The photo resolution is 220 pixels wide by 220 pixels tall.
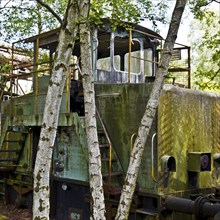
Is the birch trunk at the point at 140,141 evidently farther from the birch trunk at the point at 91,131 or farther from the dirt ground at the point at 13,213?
the dirt ground at the point at 13,213

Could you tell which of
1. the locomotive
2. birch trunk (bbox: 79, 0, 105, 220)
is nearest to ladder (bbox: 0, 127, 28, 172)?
the locomotive

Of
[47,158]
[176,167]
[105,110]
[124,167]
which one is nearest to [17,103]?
[105,110]

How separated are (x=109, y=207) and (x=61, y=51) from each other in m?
3.49

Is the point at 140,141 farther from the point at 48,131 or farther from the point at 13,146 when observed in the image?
the point at 13,146

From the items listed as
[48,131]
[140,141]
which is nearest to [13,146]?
[140,141]

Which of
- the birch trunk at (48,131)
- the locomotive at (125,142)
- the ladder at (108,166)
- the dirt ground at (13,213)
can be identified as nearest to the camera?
the birch trunk at (48,131)

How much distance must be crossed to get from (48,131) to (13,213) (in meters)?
5.37

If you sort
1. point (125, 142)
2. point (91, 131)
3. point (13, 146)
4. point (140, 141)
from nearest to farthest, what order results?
point (140, 141), point (91, 131), point (125, 142), point (13, 146)

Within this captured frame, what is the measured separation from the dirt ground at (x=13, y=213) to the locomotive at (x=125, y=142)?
Result: 0.83 ft

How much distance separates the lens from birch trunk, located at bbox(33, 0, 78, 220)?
184 inches

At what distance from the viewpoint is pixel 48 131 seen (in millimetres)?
4738

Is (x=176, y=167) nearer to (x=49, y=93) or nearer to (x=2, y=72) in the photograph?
(x=49, y=93)

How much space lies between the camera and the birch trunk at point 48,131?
184 inches

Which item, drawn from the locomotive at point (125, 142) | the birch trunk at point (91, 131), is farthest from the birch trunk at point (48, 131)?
the locomotive at point (125, 142)
